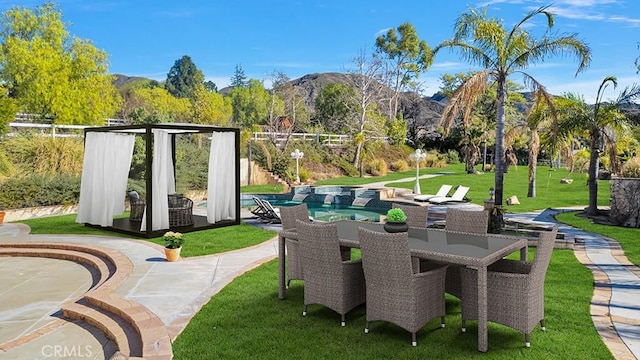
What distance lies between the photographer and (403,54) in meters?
45.2

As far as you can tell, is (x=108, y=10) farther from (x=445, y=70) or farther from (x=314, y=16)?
(x=445, y=70)

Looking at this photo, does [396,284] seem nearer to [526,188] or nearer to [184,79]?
[526,188]

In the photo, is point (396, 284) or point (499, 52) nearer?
point (396, 284)

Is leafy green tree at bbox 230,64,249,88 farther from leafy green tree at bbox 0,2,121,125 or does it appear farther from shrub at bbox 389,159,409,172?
shrub at bbox 389,159,409,172

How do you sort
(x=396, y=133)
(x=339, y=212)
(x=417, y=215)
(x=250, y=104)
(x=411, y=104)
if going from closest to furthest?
(x=417, y=215)
(x=339, y=212)
(x=396, y=133)
(x=411, y=104)
(x=250, y=104)

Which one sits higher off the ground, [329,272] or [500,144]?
[500,144]

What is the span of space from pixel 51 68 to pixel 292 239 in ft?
94.0

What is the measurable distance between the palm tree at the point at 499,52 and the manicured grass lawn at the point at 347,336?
648cm

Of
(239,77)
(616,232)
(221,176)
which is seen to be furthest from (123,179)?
(239,77)

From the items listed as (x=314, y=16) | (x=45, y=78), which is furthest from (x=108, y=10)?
(x=45, y=78)

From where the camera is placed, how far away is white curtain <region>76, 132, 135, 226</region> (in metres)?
11.1

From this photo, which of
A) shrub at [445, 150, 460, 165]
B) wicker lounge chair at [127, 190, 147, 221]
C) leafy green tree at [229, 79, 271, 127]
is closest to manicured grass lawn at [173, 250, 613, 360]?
wicker lounge chair at [127, 190, 147, 221]

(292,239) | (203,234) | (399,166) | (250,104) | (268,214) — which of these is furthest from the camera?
(250,104)

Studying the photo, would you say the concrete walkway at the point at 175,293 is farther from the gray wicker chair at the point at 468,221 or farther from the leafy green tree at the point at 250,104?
the leafy green tree at the point at 250,104
